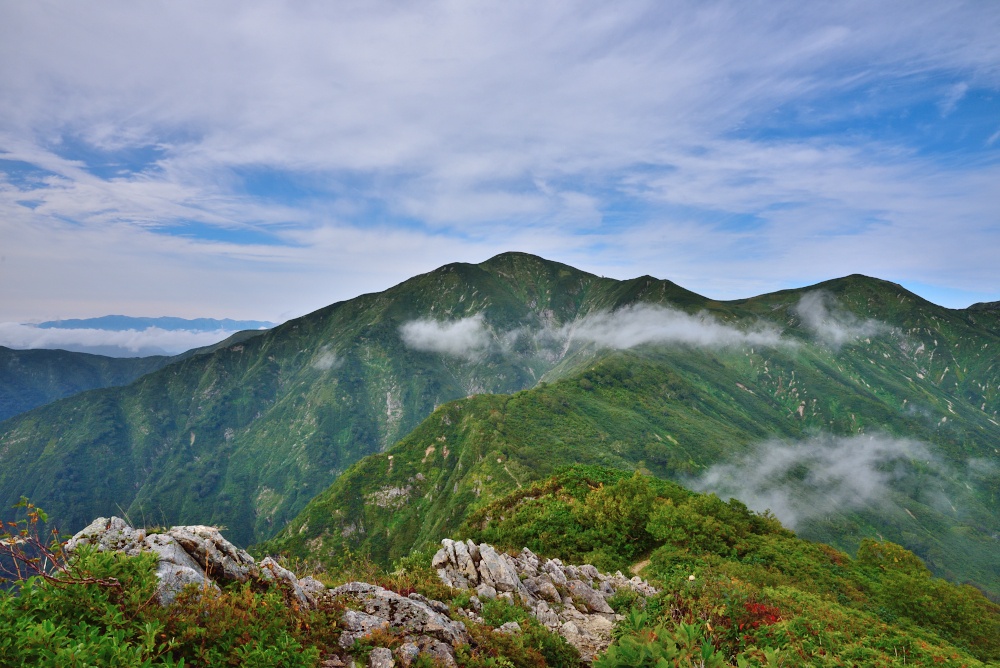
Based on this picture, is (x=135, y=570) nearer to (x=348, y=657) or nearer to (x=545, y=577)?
(x=348, y=657)

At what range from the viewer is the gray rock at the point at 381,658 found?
1081cm

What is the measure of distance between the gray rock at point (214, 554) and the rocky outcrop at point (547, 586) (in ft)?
27.9

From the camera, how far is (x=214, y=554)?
11.9 meters

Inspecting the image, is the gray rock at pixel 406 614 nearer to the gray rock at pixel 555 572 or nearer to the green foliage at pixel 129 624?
the green foliage at pixel 129 624

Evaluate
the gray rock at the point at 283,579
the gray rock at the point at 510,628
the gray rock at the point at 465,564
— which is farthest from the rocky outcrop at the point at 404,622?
the gray rock at the point at 465,564

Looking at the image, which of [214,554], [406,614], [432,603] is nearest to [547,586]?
[432,603]

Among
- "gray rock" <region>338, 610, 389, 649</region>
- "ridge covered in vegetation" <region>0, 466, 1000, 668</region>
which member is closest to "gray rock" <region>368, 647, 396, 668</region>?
"ridge covered in vegetation" <region>0, 466, 1000, 668</region>

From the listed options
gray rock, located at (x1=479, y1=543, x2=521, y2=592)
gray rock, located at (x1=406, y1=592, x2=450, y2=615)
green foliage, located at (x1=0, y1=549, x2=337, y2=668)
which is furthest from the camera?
gray rock, located at (x1=479, y1=543, x2=521, y2=592)

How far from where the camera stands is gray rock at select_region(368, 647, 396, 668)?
10812mm

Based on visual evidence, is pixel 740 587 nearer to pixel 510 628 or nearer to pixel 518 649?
pixel 510 628

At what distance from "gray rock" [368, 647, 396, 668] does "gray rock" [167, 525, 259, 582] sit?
4.21 m

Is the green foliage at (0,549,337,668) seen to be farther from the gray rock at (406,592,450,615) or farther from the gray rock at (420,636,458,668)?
the gray rock at (406,592,450,615)

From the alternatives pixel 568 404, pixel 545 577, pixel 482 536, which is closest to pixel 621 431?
pixel 568 404

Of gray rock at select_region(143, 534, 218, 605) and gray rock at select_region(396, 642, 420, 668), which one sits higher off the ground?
gray rock at select_region(143, 534, 218, 605)
